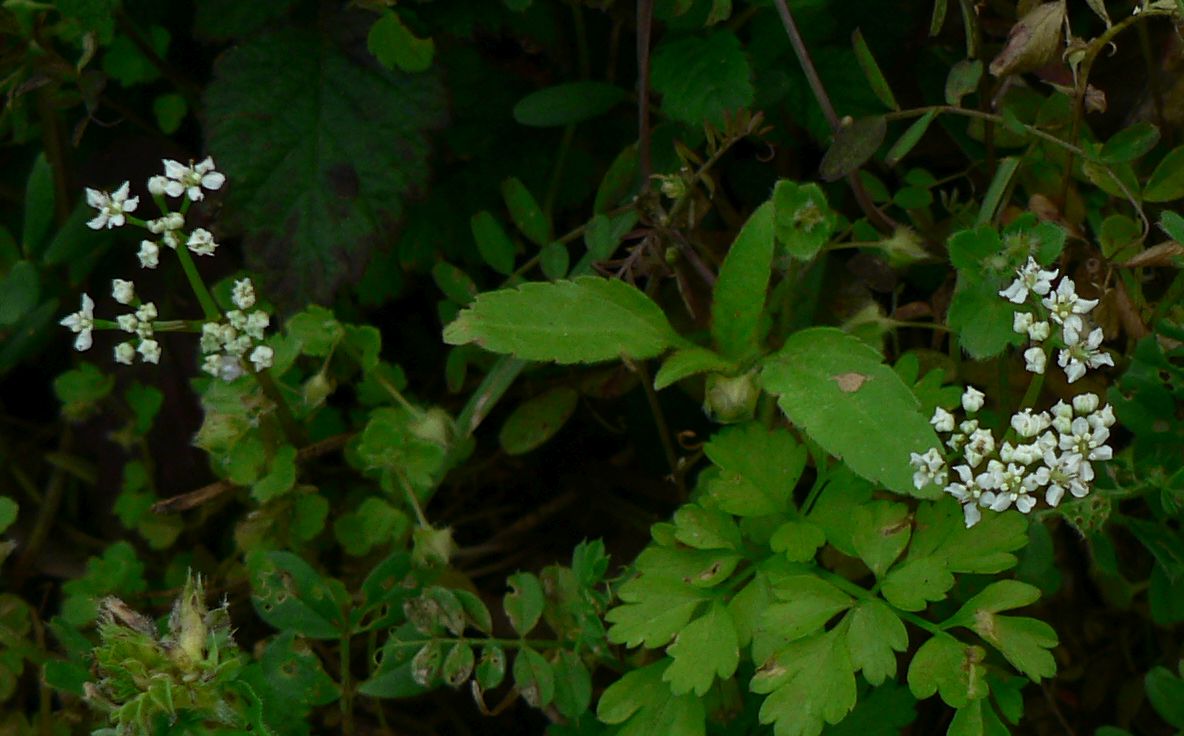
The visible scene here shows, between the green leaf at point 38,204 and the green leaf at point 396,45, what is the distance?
596mm

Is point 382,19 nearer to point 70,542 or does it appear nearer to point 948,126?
point 948,126

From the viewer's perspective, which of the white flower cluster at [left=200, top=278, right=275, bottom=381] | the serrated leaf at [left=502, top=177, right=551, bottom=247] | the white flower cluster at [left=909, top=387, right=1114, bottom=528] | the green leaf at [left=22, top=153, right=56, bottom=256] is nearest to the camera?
the white flower cluster at [left=909, top=387, right=1114, bottom=528]

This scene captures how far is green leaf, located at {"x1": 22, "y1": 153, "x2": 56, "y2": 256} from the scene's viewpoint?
1.92m

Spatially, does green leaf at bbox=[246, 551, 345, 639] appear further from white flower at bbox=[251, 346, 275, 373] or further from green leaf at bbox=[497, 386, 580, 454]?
green leaf at bbox=[497, 386, 580, 454]

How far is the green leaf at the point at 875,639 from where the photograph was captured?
4.26ft

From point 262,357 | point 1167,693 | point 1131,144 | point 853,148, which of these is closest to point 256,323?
point 262,357

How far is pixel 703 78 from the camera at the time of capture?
1709mm

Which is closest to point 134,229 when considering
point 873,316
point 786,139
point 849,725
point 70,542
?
point 70,542

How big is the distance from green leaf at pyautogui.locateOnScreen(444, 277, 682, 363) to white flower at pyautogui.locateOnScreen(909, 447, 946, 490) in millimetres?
360

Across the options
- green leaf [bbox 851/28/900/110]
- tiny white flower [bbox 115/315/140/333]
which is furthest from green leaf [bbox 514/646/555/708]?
green leaf [bbox 851/28/900/110]

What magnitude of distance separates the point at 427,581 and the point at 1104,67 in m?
1.34

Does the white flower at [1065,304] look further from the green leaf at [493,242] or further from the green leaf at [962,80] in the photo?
the green leaf at [493,242]

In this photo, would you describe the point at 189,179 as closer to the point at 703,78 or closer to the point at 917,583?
the point at 703,78

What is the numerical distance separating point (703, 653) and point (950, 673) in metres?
0.27
